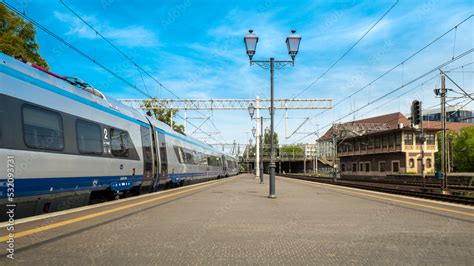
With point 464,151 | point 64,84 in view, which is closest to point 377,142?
point 464,151

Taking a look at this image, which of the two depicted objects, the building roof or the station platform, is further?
the building roof

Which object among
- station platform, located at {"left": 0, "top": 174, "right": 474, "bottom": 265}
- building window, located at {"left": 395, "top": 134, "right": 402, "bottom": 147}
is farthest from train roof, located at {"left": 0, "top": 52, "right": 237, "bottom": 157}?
building window, located at {"left": 395, "top": 134, "right": 402, "bottom": 147}

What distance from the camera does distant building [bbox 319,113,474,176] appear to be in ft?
188

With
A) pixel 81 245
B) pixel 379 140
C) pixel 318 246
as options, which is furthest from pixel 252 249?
pixel 379 140

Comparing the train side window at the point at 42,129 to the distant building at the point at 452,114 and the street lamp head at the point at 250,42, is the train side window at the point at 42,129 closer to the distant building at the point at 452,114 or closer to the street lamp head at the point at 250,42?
the street lamp head at the point at 250,42

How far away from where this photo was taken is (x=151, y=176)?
1597cm

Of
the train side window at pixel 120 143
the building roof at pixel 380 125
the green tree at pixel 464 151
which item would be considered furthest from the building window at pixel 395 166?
the train side window at pixel 120 143

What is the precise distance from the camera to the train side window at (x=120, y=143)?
11.9 metres

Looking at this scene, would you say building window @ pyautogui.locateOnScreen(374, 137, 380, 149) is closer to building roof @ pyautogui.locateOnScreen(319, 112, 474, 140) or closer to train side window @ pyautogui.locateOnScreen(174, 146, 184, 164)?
building roof @ pyautogui.locateOnScreen(319, 112, 474, 140)

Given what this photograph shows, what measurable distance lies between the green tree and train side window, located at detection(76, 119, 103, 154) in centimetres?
6872

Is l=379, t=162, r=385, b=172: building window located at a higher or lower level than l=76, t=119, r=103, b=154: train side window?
lower

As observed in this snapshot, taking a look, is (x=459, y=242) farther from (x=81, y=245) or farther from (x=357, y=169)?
(x=357, y=169)

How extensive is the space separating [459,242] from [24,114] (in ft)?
26.1

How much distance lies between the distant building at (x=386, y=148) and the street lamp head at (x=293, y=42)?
40.1 meters
